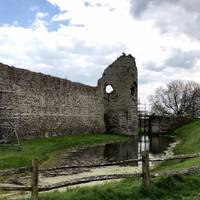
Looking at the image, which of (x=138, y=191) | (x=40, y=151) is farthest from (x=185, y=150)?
(x=138, y=191)

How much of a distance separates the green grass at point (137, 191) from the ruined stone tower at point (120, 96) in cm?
3313

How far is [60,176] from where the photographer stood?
55.6ft

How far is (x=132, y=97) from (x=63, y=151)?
71.2 feet

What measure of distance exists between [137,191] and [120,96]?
35.0 metres

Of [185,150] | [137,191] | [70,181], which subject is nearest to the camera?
[70,181]

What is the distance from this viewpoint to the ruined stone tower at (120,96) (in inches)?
1805

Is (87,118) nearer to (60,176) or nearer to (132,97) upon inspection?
(132,97)

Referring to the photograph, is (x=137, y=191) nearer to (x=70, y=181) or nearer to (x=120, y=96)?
(x=70, y=181)

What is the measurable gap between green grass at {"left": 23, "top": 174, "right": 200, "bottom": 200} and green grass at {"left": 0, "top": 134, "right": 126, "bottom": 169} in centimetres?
658

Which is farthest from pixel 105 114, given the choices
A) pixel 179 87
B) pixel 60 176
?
pixel 179 87

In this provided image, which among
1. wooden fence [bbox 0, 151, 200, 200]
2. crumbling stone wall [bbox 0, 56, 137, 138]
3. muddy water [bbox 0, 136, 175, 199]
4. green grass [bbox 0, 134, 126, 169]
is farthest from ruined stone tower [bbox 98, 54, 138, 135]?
wooden fence [bbox 0, 151, 200, 200]

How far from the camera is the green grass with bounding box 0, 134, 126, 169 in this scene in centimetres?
1840

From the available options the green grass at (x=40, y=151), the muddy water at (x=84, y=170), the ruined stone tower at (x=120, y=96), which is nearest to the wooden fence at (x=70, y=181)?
the muddy water at (x=84, y=170)

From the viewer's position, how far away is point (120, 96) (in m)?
46.2
